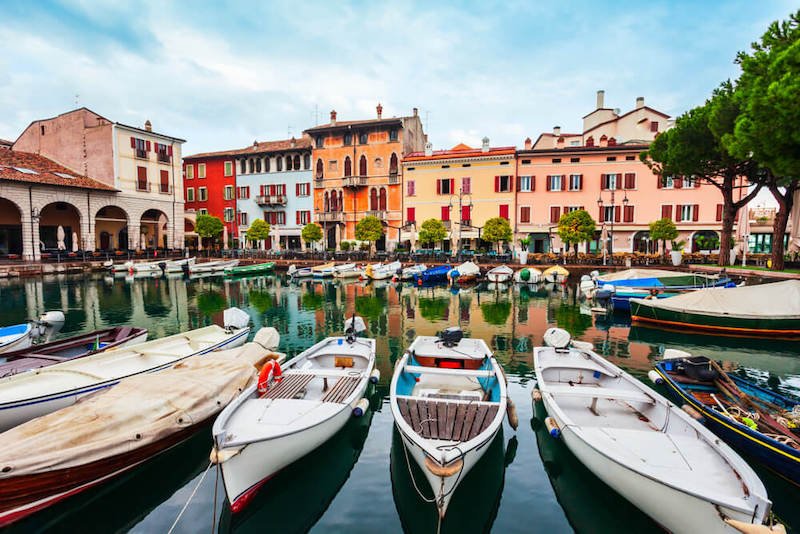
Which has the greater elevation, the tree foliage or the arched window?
the arched window

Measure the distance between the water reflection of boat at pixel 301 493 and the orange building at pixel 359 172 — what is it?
133 feet

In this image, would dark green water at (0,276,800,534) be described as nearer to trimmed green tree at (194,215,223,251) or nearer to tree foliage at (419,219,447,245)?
tree foliage at (419,219,447,245)

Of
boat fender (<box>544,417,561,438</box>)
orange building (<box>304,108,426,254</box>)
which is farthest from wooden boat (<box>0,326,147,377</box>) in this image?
orange building (<box>304,108,426,254</box>)

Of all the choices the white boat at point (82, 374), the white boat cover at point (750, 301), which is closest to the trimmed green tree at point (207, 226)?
the white boat at point (82, 374)

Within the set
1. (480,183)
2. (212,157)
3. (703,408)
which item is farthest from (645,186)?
(212,157)

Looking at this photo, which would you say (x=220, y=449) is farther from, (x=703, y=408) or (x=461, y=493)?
(x=703, y=408)

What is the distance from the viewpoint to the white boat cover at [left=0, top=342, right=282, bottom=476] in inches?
216

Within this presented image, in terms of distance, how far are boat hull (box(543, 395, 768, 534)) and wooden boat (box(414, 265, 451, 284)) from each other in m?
28.1

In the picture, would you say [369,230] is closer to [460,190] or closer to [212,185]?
[460,190]

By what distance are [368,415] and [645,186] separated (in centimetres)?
4163

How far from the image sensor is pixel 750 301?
52.8 ft

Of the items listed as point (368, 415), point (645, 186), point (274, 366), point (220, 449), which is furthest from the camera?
point (645, 186)

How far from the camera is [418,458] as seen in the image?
5816mm

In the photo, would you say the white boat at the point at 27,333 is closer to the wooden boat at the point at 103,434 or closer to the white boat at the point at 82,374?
the white boat at the point at 82,374
